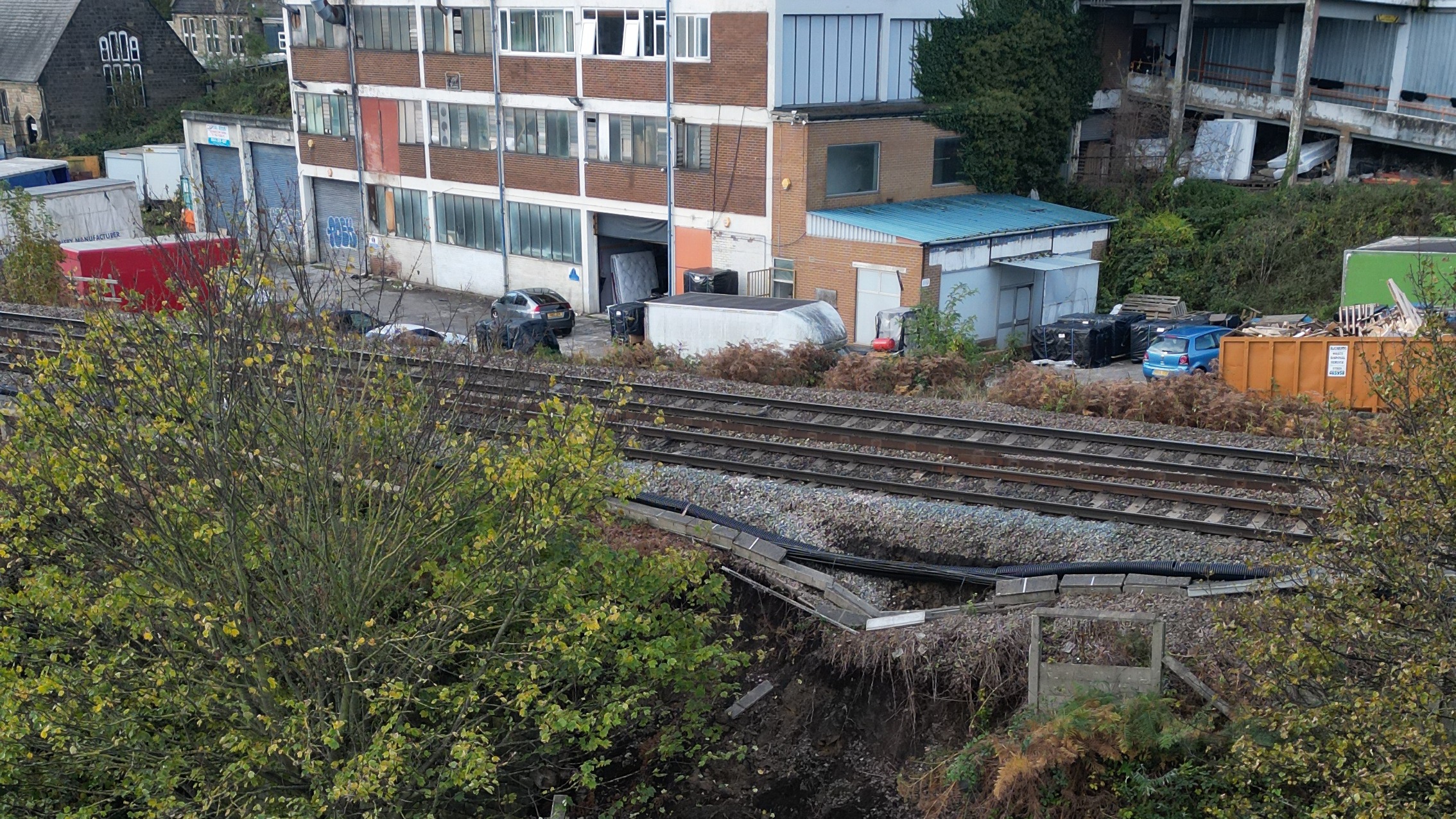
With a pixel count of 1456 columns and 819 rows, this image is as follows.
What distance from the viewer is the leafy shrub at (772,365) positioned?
20.5 m

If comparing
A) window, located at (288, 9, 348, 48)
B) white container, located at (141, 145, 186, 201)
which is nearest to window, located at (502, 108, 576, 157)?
window, located at (288, 9, 348, 48)

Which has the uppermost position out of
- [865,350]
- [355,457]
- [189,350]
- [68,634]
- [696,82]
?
[696,82]

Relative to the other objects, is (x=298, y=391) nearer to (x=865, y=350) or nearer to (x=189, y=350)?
(x=189, y=350)

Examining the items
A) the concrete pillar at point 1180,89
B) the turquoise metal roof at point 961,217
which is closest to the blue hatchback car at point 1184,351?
the turquoise metal roof at point 961,217

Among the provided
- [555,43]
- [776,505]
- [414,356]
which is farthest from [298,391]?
[555,43]

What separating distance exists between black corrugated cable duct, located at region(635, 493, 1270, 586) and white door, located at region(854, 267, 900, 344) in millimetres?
15038

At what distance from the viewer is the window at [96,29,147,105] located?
185 ft

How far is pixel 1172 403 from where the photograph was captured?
17.3 meters

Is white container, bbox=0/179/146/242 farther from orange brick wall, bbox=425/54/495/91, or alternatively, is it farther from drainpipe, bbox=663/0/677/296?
drainpipe, bbox=663/0/677/296

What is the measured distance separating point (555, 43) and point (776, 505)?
2366 centimetres

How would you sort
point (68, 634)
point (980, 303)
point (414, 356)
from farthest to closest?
1. point (980, 303)
2. point (414, 356)
3. point (68, 634)

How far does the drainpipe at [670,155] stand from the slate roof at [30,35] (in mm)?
37648

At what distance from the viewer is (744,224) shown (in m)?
30.7

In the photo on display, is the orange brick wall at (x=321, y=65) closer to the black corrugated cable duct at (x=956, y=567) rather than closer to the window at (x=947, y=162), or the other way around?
the window at (x=947, y=162)
